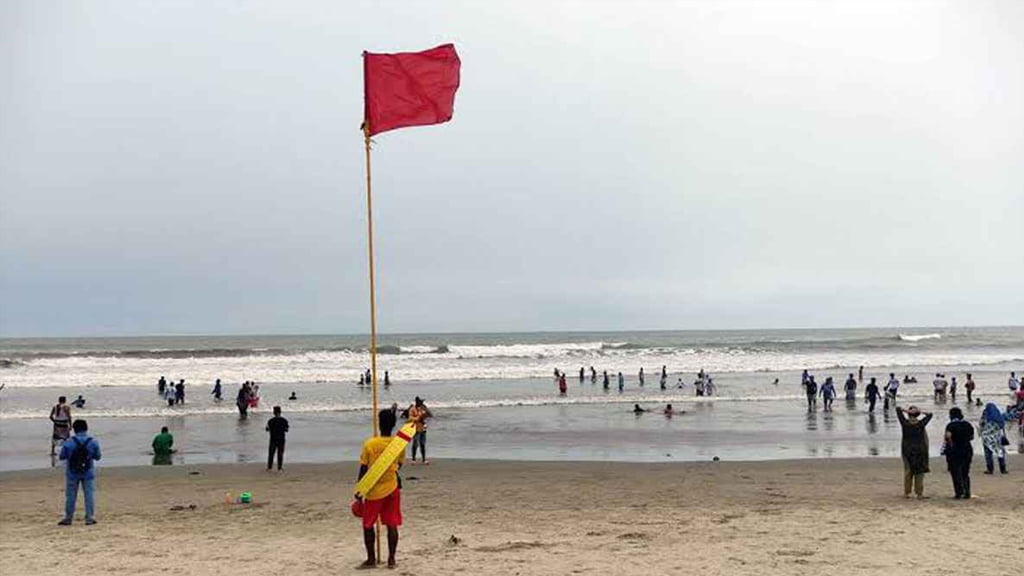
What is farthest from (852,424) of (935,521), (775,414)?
(935,521)

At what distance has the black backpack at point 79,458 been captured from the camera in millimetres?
12773

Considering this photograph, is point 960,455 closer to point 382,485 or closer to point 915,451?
point 915,451

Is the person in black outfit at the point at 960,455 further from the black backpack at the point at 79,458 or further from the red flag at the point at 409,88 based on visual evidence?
the black backpack at the point at 79,458

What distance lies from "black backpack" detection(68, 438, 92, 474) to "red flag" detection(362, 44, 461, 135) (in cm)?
671

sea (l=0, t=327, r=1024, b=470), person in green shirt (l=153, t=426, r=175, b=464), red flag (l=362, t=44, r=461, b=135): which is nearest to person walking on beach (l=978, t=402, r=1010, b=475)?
sea (l=0, t=327, r=1024, b=470)

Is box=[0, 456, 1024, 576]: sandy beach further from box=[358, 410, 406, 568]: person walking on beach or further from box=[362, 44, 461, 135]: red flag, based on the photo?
box=[362, 44, 461, 135]: red flag

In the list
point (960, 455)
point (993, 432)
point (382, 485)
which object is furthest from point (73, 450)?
point (993, 432)

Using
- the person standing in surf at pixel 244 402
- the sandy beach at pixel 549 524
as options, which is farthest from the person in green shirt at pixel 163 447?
the person standing in surf at pixel 244 402

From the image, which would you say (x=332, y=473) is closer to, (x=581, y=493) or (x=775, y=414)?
(x=581, y=493)

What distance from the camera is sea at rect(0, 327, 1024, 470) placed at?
24.6m

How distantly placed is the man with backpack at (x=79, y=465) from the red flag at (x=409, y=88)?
6619 millimetres

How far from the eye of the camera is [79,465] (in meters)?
12.8

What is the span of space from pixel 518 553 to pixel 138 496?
30.2 ft

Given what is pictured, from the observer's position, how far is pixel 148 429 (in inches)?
1196
